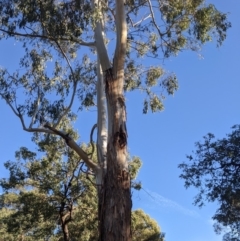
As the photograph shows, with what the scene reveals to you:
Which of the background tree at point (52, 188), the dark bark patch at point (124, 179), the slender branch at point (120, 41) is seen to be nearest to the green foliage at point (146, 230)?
the background tree at point (52, 188)

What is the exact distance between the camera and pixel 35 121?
27.8 feet

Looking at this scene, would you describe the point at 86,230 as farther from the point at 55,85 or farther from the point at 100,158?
the point at 100,158

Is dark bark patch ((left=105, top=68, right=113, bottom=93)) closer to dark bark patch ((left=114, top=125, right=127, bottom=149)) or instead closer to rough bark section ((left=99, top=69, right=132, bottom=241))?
rough bark section ((left=99, top=69, right=132, bottom=241))

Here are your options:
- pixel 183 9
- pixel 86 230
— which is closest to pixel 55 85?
pixel 183 9

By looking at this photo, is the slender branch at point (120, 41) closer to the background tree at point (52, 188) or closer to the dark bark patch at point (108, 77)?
the dark bark patch at point (108, 77)

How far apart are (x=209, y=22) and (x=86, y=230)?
22.5 ft

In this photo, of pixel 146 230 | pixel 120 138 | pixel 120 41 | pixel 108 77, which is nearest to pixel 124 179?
pixel 120 138

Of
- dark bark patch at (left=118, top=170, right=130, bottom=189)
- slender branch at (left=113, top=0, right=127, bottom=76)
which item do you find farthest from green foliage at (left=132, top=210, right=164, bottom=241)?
dark bark patch at (left=118, top=170, right=130, bottom=189)

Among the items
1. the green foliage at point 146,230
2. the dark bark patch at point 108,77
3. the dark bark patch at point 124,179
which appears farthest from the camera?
the green foliage at point 146,230

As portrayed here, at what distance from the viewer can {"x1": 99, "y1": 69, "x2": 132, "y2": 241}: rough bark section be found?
5.02 m

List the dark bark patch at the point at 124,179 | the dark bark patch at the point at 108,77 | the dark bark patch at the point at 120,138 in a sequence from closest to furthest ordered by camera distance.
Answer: the dark bark patch at the point at 124,179 < the dark bark patch at the point at 120,138 < the dark bark patch at the point at 108,77

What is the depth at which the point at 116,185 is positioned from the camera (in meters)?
5.33

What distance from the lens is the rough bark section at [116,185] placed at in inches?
198

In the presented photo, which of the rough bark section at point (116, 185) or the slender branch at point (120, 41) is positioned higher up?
the slender branch at point (120, 41)
